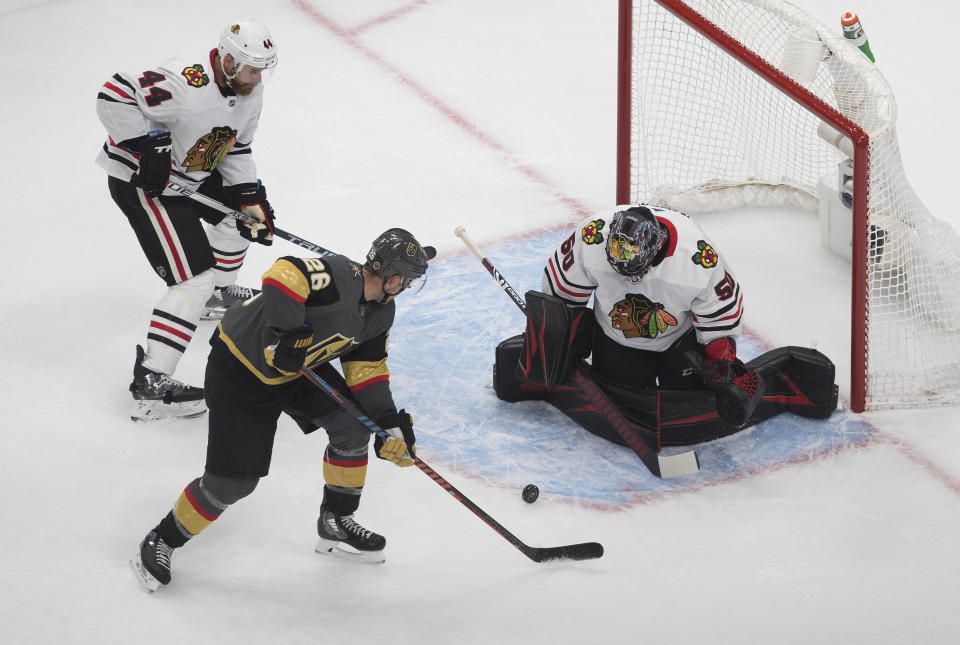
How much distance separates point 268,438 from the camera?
9.79 feet

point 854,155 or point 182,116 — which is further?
point 182,116

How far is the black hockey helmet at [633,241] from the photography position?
10.6ft

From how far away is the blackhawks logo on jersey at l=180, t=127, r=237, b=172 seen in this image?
3699mm

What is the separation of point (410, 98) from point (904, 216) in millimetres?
2624

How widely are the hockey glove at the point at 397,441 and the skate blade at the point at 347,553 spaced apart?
0.33 metres

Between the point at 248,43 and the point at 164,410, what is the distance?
3.72ft

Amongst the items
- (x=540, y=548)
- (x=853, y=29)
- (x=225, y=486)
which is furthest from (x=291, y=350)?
(x=853, y=29)

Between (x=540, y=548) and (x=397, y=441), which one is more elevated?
(x=397, y=441)

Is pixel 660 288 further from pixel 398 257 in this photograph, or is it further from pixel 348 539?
pixel 348 539

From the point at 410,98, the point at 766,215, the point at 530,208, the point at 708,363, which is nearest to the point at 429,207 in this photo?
the point at 530,208

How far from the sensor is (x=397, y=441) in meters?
2.99

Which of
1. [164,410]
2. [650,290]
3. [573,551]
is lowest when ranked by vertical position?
[164,410]

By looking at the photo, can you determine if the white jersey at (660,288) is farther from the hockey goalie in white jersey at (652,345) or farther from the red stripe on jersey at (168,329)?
the red stripe on jersey at (168,329)

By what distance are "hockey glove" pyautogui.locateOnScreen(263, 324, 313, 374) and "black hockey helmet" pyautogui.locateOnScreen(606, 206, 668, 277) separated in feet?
2.92
